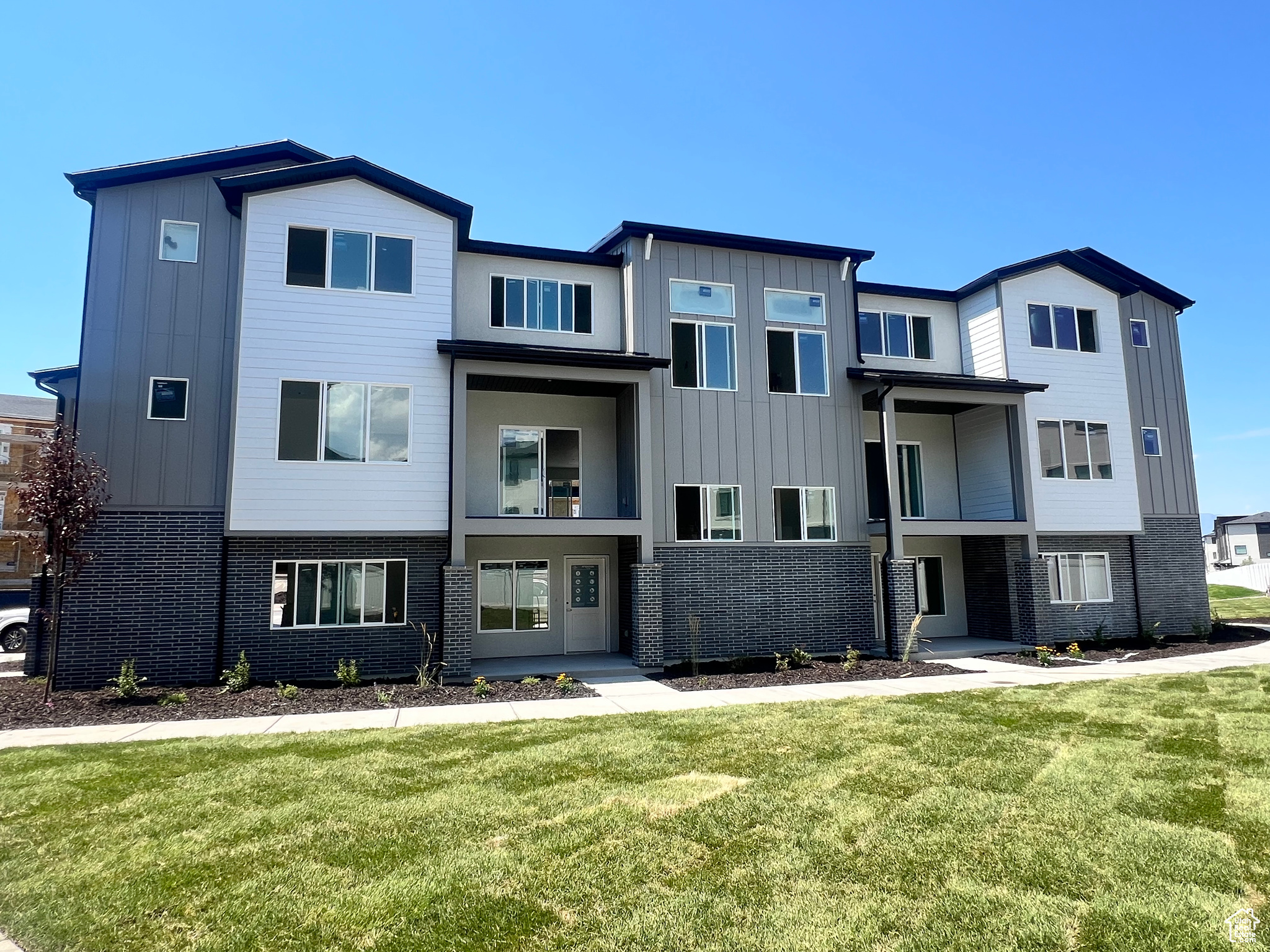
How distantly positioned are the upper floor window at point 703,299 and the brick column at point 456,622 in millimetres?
7173

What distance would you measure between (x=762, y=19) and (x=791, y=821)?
1188 cm

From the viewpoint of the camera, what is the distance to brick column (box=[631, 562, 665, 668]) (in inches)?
543

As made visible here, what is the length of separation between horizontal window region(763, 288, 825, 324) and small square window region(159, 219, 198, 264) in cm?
1133

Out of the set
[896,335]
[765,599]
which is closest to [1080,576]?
[896,335]

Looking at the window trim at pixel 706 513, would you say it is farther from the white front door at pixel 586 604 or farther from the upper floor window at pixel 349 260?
the upper floor window at pixel 349 260

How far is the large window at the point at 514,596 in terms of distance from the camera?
1527cm

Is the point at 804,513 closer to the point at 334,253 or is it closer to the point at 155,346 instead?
the point at 334,253

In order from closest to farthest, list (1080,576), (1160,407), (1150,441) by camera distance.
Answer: (1080,576), (1150,441), (1160,407)

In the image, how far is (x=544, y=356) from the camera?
44.0ft

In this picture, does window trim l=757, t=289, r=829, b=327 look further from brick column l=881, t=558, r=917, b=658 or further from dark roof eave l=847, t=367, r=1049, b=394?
brick column l=881, t=558, r=917, b=658

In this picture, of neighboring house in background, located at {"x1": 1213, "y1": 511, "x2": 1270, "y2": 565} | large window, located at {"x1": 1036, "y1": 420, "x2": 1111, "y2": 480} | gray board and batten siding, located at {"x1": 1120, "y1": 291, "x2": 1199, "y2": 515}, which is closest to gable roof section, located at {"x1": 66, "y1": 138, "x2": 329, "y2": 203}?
large window, located at {"x1": 1036, "y1": 420, "x2": 1111, "y2": 480}

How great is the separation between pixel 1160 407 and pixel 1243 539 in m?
52.7

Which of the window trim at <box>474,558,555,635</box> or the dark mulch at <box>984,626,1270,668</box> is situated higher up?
the window trim at <box>474,558,555,635</box>

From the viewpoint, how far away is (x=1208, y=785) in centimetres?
617
